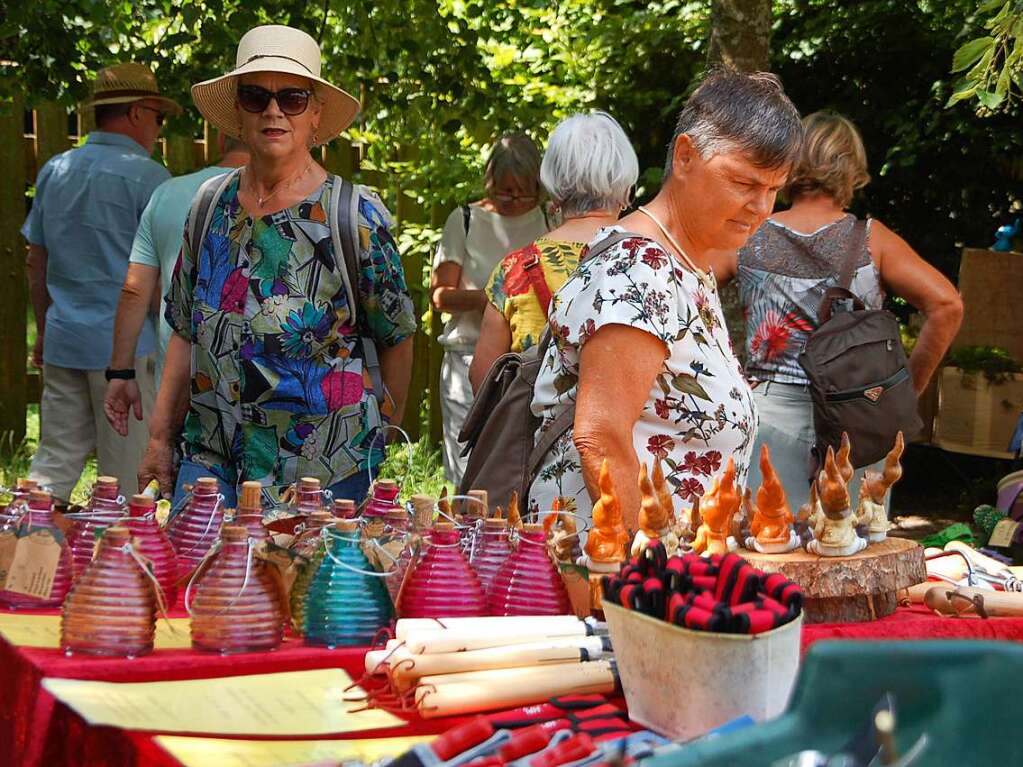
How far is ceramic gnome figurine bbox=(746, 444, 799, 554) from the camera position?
215cm

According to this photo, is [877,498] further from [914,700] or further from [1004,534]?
[1004,534]

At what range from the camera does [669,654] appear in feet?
5.46

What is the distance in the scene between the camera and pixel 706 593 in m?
1.72

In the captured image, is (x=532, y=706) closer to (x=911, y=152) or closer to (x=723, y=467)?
(x=723, y=467)

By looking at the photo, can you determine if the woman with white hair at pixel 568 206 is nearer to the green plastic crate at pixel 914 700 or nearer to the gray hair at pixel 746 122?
the gray hair at pixel 746 122

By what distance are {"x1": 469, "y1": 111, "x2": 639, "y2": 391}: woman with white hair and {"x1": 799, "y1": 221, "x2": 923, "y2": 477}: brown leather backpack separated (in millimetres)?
A: 730

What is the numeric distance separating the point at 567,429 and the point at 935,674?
143 centimetres

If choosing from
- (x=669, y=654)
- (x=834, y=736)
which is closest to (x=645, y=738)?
(x=669, y=654)

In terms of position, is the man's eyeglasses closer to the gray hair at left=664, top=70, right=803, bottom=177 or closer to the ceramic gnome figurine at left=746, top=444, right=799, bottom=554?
the gray hair at left=664, top=70, right=803, bottom=177

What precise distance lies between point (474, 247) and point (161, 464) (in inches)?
98.2

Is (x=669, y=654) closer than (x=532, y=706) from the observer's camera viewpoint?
Yes

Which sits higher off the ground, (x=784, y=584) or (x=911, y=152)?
(x=911, y=152)

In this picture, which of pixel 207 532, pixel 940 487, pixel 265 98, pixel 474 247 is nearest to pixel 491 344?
pixel 265 98

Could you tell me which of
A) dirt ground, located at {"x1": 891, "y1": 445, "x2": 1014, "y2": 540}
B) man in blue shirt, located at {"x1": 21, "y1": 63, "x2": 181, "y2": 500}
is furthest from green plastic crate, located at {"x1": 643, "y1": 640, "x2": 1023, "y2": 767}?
dirt ground, located at {"x1": 891, "y1": 445, "x2": 1014, "y2": 540}
